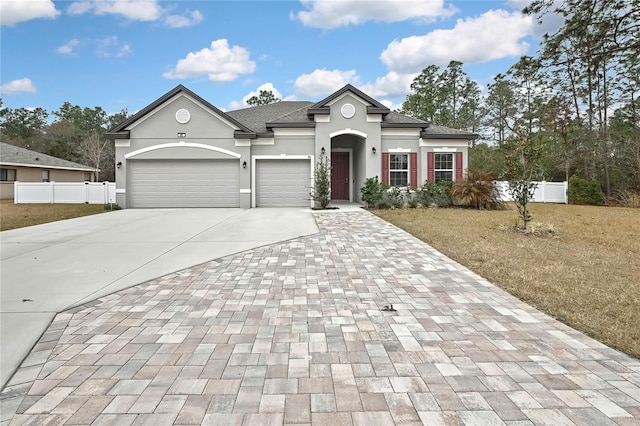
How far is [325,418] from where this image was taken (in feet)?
7.02

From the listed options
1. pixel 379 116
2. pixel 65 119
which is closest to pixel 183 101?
pixel 379 116

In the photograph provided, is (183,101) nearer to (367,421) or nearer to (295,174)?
(295,174)

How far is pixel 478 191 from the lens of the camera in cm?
1511

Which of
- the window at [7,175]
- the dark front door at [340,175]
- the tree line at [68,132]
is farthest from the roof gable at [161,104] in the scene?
the tree line at [68,132]

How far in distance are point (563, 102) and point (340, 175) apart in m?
15.8

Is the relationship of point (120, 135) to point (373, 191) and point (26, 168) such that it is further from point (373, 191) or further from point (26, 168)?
point (26, 168)

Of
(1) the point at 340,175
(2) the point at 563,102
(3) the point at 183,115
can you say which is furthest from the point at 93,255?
(2) the point at 563,102

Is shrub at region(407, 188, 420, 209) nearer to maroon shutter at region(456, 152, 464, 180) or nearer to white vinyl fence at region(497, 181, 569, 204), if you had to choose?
maroon shutter at region(456, 152, 464, 180)

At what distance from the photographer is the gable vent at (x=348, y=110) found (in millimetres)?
16219

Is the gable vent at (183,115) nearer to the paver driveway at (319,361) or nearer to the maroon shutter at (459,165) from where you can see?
the maroon shutter at (459,165)

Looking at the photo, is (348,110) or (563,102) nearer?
(348,110)

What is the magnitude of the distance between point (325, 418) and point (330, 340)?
3.53 feet

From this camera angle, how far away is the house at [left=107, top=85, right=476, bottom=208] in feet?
52.2

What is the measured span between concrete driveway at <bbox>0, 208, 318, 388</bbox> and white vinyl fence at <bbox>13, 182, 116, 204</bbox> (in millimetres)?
9425
